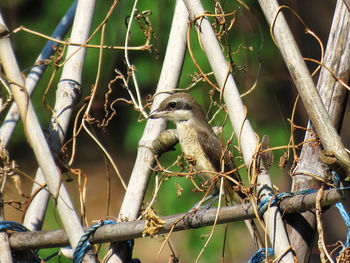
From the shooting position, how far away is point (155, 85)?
3.93 meters

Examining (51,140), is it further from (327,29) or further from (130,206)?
(327,29)

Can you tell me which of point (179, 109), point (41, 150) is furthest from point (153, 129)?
point (41, 150)

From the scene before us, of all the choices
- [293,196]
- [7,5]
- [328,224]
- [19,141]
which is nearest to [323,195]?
[293,196]

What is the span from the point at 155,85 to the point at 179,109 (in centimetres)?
66

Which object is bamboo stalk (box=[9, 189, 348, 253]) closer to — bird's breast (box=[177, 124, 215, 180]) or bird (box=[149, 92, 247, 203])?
bird (box=[149, 92, 247, 203])

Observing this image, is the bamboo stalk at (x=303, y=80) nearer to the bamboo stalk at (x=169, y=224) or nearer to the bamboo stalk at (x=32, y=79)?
the bamboo stalk at (x=169, y=224)

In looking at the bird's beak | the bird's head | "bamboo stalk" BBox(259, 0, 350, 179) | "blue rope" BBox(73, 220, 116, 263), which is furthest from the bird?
"bamboo stalk" BBox(259, 0, 350, 179)

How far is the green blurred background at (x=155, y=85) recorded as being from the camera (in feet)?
12.6

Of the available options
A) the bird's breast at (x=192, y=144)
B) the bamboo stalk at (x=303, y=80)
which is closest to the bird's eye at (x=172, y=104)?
the bird's breast at (x=192, y=144)

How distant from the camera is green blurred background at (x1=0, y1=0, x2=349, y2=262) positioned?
3855 millimetres

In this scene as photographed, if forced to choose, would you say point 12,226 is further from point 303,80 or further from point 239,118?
point 303,80

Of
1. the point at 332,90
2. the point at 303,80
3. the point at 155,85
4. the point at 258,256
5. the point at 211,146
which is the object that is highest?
the point at 155,85

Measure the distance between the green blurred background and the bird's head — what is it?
16cm

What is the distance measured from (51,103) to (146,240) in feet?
4.16
